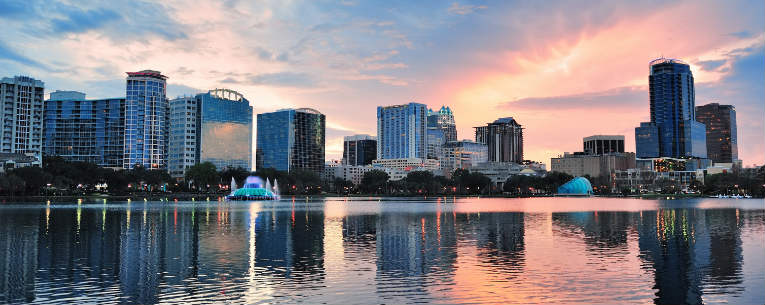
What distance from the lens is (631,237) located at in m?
50.7

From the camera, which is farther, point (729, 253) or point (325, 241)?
point (325, 241)

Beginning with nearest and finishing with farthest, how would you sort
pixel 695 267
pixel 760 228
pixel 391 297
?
pixel 391 297 → pixel 695 267 → pixel 760 228

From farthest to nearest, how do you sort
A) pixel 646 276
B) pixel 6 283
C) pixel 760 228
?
pixel 760 228, pixel 646 276, pixel 6 283

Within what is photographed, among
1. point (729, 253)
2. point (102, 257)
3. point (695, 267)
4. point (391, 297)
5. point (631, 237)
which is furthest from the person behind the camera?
point (631, 237)

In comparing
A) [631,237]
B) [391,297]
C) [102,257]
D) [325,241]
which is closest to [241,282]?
[391,297]

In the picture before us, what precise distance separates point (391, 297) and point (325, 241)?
22800 millimetres

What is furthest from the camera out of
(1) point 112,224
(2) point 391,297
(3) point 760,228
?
(1) point 112,224

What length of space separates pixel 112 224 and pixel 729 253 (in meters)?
59.1

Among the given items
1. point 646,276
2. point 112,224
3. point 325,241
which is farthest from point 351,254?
point 112,224

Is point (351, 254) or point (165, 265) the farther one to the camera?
point (351, 254)

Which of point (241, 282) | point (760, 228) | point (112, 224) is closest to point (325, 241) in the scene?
point (241, 282)

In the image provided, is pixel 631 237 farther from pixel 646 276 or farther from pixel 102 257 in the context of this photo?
pixel 102 257

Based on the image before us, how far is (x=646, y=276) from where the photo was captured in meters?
30.1

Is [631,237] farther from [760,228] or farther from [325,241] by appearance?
[325,241]
